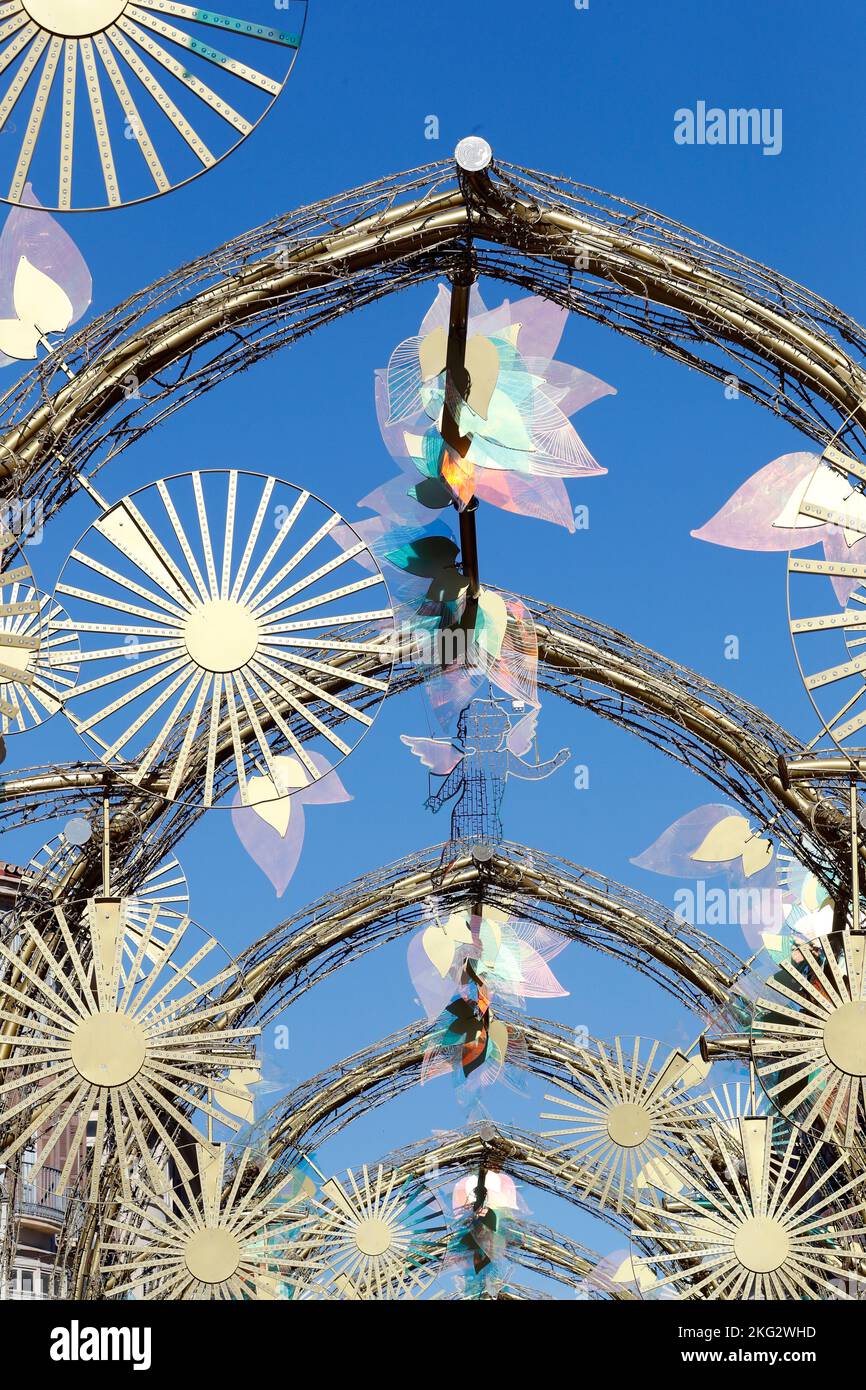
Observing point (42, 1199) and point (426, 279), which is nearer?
point (426, 279)

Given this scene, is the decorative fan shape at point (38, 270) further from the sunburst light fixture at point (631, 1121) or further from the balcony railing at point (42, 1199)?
the balcony railing at point (42, 1199)

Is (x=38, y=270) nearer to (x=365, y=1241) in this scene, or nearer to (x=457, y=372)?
(x=457, y=372)

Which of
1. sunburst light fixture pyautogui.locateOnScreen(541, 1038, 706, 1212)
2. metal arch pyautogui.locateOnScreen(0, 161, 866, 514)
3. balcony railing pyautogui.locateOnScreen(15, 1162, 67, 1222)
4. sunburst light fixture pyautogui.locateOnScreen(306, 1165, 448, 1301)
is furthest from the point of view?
balcony railing pyautogui.locateOnScreen(15, 1162, 67, 1222)

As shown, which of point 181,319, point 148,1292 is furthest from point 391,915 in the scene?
point 181,319

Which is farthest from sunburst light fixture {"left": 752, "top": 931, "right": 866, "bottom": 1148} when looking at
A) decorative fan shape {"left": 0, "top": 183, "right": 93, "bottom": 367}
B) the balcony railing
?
the balcony railing

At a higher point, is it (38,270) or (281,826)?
(38,270)

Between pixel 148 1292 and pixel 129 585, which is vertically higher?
pixel 129 585

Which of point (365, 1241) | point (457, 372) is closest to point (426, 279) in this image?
point (457, 372)

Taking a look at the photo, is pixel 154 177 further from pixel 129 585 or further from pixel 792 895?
pixel 792 895

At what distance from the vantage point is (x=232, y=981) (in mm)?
25922

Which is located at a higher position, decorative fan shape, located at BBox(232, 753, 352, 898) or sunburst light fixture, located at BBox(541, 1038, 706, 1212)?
decorative fan shape, located at BBox(232, 753, 352, 898)

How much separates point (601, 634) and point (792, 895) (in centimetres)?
440

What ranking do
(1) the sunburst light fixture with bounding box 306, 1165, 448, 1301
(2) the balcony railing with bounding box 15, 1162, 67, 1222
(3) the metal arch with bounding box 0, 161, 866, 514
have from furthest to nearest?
(2) the balcony railing with bounding box 15, 1162, 67, 1222
(1) the sunburst light fixture with bounding box 306, 1165, 448, 1301
(3) the metal arch with bounding box 0, 161, 866, 514

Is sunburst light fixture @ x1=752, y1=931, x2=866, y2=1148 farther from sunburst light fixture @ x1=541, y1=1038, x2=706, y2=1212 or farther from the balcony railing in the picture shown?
the balcony railing
